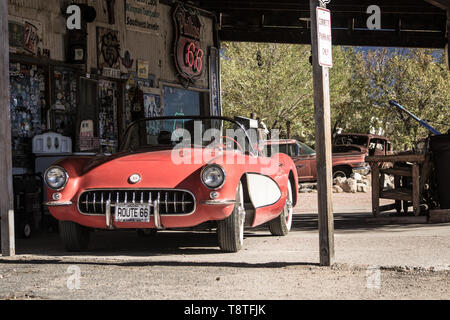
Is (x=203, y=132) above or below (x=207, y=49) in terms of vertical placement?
below

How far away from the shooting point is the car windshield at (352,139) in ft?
91.4

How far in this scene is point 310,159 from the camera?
24312mm

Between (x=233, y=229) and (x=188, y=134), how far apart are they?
1599 millimetres

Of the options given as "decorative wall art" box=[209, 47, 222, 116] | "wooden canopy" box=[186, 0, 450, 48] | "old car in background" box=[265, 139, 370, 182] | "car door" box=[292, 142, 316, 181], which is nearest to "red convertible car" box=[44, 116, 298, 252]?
"decorative wall art" box=[209, 47, 222, 116]

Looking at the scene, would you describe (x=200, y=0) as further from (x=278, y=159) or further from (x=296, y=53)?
(x=296, y=53)

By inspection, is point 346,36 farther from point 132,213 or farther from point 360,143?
point 132,213

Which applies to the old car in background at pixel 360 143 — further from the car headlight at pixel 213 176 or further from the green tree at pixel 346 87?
the car headlight at pixel 213 176

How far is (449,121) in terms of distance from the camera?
38562mm

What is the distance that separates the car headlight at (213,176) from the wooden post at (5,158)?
2.12m

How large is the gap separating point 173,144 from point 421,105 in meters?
32.3

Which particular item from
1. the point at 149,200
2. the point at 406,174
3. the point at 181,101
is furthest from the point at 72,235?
the point at 181,101

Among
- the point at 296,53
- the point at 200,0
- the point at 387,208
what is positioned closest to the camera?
the point at 387,208

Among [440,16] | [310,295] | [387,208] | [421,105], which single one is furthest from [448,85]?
[310,295]

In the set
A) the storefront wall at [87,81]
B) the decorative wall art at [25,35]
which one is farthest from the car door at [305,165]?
the decorative wall art at [25,35]
